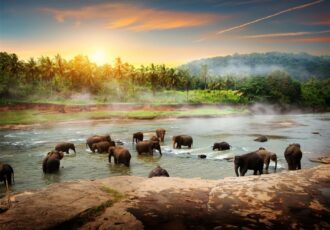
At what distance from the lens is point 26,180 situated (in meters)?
16.2

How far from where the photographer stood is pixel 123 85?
99188 mm

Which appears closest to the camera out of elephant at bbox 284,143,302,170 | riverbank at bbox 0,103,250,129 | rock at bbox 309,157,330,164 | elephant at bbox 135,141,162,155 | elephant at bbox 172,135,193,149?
elephant at bbox 284,143,302,170

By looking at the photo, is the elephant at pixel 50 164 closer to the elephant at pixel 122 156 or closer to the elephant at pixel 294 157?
the elephant at pixel 122 156

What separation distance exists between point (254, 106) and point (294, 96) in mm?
14081

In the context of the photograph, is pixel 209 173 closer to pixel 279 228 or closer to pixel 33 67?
pixel 279 228

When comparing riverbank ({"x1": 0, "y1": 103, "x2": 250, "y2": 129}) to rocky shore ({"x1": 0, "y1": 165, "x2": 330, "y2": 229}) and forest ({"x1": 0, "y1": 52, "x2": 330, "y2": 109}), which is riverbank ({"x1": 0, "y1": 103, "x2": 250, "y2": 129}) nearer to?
forest ({"x1": 0, "y1": 52, "x2": 330, "y2": 109})

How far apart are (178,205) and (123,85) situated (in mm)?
92932

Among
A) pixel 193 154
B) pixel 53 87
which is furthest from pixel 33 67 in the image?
pixel 193 154

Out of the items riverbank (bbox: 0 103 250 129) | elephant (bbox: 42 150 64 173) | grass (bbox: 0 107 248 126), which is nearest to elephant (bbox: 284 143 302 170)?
elephant (bbox: 42 150 64 173)

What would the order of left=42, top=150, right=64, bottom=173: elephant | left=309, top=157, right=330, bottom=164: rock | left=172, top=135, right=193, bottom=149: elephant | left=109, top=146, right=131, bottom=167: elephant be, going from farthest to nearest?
left=172, top=135, right=193, bottom=149: elephant < left=109, top=146, right=131, bottom=167: elephant < left=309, top=157, right=330, bottom=164: rock < left=42, top=150, right=64, bottom=173: elephant

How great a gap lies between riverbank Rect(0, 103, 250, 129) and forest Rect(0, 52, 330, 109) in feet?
33.8

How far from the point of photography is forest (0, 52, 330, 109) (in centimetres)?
8469

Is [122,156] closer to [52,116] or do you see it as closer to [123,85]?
[52,116]

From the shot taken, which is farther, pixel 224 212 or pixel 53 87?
pixel 53 87
